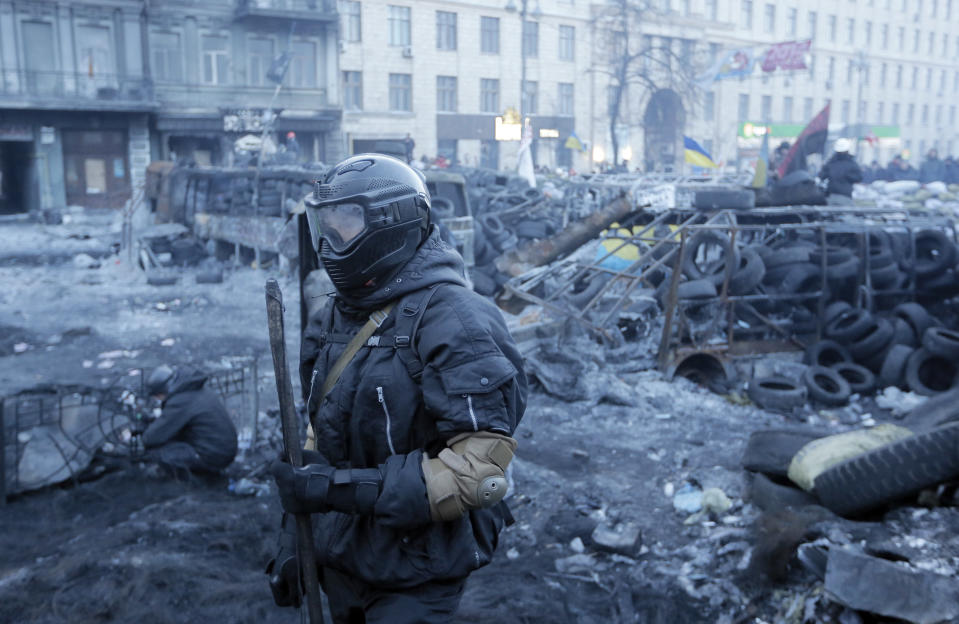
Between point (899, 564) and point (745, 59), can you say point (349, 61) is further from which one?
point (899, 564)

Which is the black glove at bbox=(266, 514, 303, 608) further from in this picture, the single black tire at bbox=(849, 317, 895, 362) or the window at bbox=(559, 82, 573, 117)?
the window at bbox=(559, 82, 573, 117)

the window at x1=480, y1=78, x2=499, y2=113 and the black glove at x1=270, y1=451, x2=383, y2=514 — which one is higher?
the window at x1=480, y1=78, x2=499, y2=113

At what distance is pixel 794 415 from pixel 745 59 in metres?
27.4

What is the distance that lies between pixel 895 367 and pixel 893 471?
4.54 m

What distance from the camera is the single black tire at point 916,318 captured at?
8891 mm

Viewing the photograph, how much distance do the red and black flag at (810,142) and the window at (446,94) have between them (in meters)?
24.3

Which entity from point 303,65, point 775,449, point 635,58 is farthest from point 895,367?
point 635,58

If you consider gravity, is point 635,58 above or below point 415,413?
above

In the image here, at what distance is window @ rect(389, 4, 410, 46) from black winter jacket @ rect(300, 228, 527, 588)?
3492cm

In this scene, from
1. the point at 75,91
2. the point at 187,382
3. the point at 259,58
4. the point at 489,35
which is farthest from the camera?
the point at 489,35

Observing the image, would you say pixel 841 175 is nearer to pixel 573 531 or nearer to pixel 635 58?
pixel 573 531

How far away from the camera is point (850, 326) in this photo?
29.4 ft

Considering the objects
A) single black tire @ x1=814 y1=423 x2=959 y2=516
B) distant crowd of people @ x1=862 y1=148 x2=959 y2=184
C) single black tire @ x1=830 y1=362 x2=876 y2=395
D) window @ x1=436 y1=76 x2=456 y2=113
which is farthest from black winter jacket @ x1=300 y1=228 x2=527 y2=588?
window @ x1=436 y1=76 x2=456 y2=113

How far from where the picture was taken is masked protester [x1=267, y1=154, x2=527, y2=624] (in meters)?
2.11
